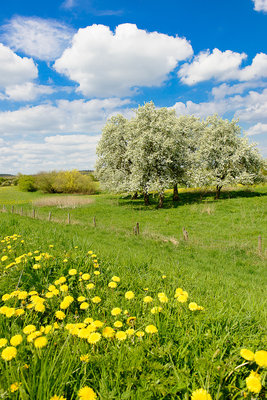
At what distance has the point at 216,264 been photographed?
10773mm

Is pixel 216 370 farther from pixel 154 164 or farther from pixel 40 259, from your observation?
pixel 154 164

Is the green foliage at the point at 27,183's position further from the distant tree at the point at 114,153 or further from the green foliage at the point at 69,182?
the distant tree at the point at 114,153

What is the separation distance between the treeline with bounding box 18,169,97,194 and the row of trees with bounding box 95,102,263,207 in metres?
26.4

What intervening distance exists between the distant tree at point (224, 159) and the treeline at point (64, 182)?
37753 mm

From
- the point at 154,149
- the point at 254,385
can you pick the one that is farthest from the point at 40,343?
the point at 154,149

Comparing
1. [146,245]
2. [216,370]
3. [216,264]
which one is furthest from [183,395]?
[146,245]

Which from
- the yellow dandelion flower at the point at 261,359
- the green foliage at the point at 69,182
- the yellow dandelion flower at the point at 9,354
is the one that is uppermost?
the green foliage at the point at 69,182

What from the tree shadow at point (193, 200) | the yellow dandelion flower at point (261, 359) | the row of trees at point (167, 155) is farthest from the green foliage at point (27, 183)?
the yellow dandelion flower at point (261, 359)

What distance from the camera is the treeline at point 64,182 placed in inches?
2451

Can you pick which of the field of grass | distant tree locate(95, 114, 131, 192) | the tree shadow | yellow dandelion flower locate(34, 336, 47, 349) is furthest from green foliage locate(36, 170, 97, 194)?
yellow dandelion flower locate(34, 336, 47, 349)

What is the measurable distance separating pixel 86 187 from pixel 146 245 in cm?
5155

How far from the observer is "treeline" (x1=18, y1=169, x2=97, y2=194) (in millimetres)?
62250

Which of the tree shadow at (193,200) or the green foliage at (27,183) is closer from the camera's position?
the tree shadow at (193,200)

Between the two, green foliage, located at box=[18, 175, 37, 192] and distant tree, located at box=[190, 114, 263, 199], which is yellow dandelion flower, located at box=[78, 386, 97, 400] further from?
green foliage, located at box=[18, 175, 37, 192]
